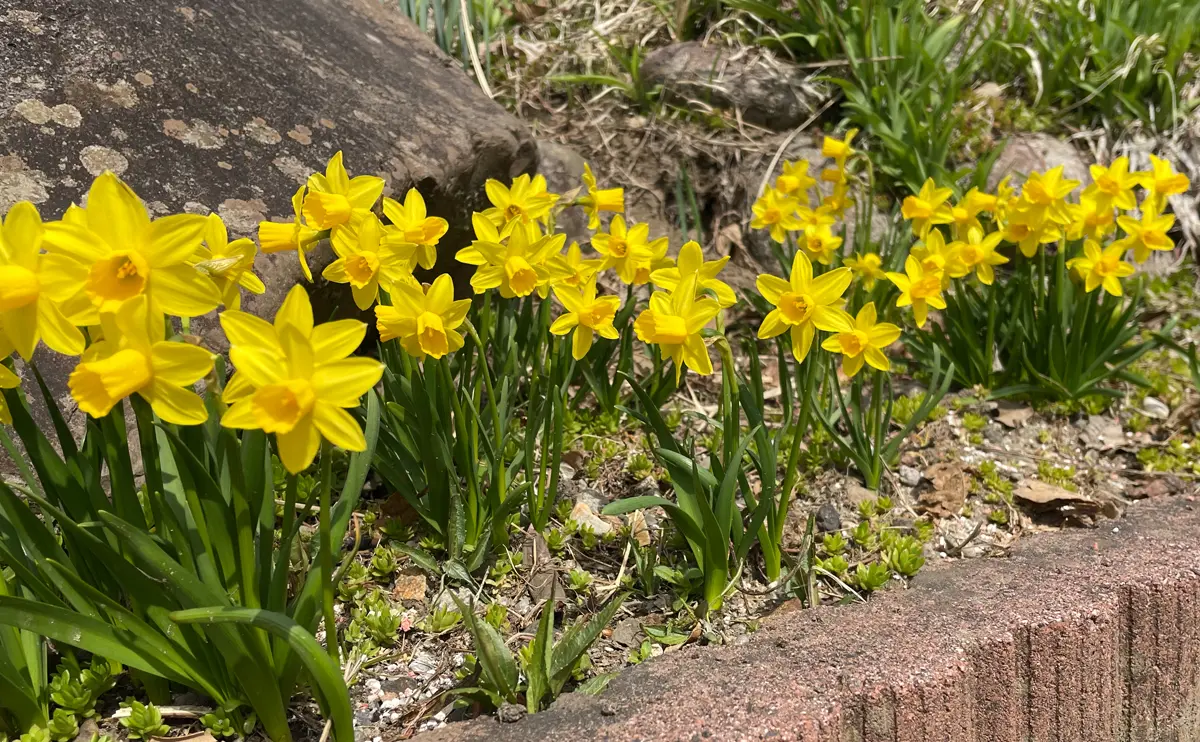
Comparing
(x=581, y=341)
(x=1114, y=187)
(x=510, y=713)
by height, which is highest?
(x=1114, y=187)

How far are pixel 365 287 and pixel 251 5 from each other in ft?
4.49

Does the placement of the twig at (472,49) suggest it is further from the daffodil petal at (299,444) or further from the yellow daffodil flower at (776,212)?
the daffodil petal at (299,444)

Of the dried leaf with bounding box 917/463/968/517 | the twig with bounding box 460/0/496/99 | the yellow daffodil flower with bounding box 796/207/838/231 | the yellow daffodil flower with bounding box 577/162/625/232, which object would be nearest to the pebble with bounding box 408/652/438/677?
the yellow daffodil flower with bounding box 577/162/625/232

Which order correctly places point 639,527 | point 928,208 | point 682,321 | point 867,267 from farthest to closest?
1. point 867,267
2. point 928,208
3. point 639,527
4. point 682,321

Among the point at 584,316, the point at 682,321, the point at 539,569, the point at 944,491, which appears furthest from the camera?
the point at 944,491

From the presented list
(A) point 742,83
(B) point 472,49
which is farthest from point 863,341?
(A) point 742,83

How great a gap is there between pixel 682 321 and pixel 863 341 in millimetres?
342

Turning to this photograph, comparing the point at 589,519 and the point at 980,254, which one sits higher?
the point at 980,254

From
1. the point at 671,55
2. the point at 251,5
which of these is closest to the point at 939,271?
the point at 251,5

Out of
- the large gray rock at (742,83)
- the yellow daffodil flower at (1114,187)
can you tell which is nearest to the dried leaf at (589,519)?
the yellow daffodil flower at (1114,187)

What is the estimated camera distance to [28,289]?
0.82 meters

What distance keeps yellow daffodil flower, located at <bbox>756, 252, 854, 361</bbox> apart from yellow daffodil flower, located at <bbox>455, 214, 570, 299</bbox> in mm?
395

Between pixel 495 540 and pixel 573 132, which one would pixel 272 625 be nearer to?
pixel 495 540

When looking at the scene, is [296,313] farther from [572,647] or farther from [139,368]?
[572,647]
